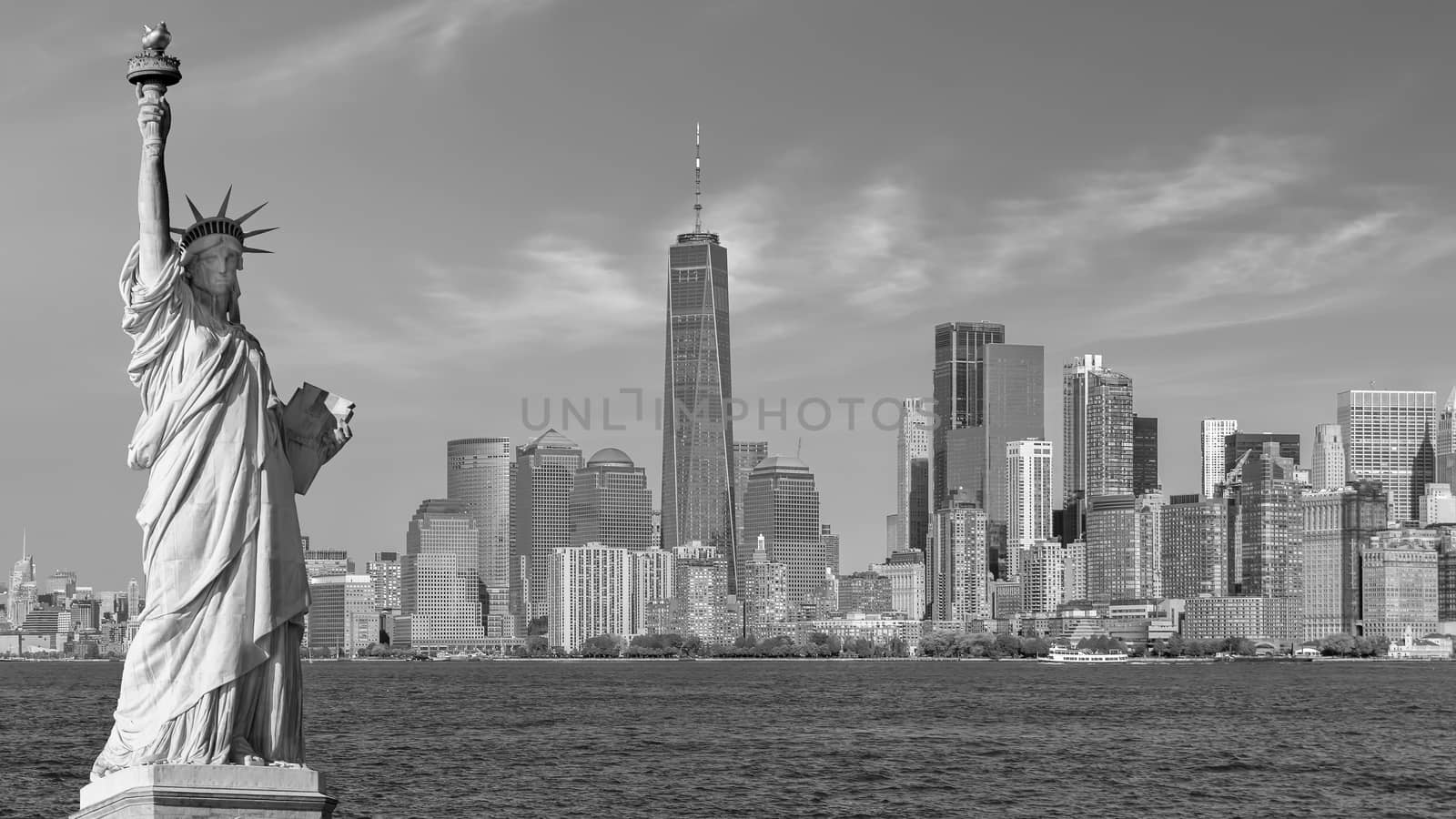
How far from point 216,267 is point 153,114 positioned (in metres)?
1.04

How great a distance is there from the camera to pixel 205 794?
497 inches

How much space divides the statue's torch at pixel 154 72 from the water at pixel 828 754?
30915 mm

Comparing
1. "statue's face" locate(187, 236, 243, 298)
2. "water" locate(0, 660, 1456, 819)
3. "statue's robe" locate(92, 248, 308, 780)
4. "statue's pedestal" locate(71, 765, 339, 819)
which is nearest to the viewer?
"statue's pedestal" locate(71, 765, 339, 819)

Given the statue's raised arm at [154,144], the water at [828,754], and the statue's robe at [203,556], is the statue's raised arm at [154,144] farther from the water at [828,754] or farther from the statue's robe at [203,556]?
the water at [828,754]

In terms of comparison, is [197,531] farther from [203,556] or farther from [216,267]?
[216,267]

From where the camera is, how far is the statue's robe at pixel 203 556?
1274 cm

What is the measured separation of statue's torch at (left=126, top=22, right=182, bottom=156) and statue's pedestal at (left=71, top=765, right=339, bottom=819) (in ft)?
12.6

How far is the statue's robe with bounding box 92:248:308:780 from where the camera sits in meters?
12.7

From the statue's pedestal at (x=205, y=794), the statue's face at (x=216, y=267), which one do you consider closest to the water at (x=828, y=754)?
the statue's pedestal at (x=205, y=794)

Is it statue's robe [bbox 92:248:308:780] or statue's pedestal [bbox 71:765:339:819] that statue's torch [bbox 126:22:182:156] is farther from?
statue's pedestal [bbox 71:765:339:819]

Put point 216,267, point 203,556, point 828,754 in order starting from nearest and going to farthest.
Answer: point 203,556 → point 216,267 → point 828,754

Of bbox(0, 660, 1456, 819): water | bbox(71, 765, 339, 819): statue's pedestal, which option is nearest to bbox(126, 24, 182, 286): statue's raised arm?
bbox(71, 765, 339, 819): statue's pedestal

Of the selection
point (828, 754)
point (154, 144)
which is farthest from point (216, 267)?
point (828, 754)

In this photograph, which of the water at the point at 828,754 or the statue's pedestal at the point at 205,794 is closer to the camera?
the statue's pedestal at the point at 205,794
